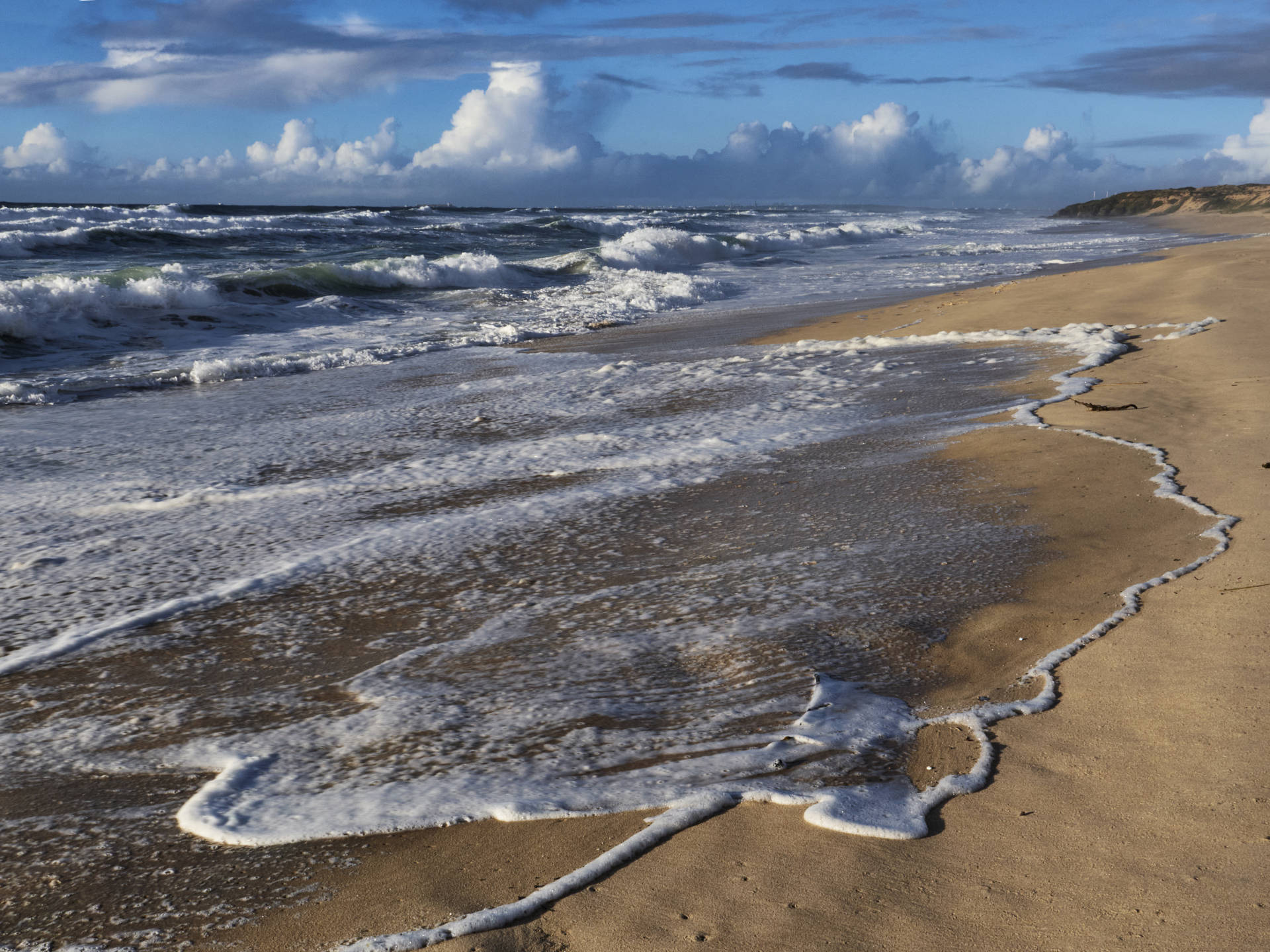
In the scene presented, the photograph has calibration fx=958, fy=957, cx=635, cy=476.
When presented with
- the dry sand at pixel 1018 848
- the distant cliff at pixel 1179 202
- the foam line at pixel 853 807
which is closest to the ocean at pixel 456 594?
the foam line at pixel 853 807

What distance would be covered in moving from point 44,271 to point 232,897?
19091 millimetres

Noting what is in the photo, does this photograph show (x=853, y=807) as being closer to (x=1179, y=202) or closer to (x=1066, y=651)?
(x=1066, y=651)

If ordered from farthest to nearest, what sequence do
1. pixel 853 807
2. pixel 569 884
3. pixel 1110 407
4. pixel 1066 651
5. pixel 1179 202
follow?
pixel 1179 202 < pixel 1110 407 < pixel 1066 651 < pixel 853 807 < pixel 569 884

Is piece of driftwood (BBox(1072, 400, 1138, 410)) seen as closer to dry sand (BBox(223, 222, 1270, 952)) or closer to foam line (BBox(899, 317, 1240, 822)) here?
foam line (BBox(899, 317, 1240, 822))

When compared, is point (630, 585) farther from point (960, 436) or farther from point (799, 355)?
point (799, 355)

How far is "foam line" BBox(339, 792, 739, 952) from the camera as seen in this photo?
1.79 meters

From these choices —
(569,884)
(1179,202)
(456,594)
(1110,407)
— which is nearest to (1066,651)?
(569,884)

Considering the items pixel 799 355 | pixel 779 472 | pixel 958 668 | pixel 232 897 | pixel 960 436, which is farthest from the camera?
pixel 799 355

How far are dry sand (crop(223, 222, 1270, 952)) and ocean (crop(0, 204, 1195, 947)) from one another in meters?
0.13

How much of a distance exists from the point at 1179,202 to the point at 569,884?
240ft

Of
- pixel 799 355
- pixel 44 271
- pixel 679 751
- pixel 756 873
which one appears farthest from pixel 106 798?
pixel 44 271

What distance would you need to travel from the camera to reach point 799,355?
348 inches

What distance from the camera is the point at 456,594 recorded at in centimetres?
355

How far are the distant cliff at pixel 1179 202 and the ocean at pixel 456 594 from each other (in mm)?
59822
